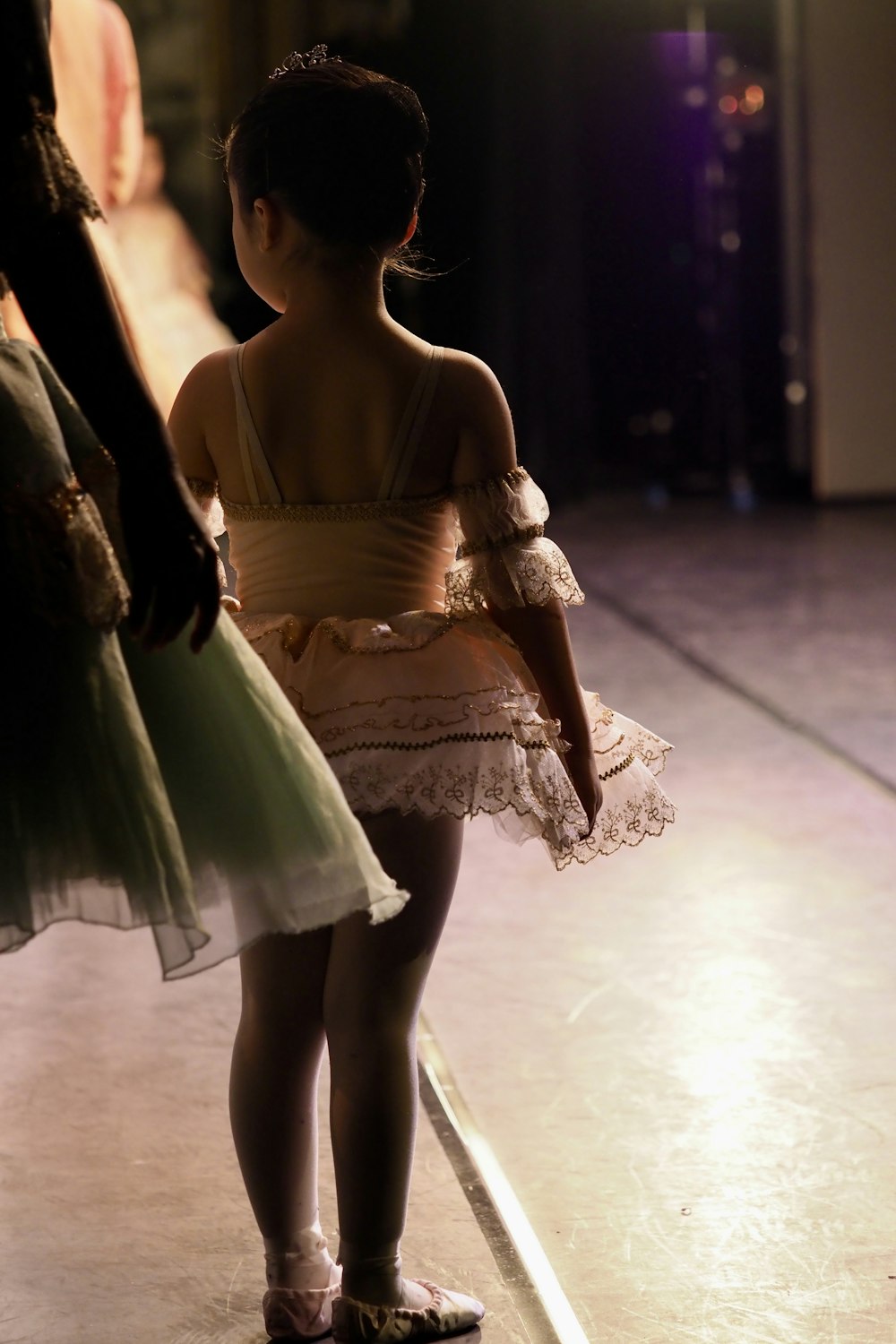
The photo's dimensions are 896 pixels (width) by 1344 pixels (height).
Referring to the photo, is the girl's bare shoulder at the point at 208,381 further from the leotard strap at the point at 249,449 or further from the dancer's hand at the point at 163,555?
the dancer's hand at the point at 163,555

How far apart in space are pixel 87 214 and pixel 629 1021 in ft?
5.06

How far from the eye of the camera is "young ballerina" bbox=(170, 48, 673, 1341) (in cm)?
152

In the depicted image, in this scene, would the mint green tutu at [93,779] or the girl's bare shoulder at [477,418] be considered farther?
the girl's bare shoulder at [477,418]

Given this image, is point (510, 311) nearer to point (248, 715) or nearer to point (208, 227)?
point (208, 227)

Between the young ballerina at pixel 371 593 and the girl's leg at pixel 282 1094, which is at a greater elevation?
the young ballerina at pixel 371 593

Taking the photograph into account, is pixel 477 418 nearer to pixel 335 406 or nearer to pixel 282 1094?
pixel 335 406

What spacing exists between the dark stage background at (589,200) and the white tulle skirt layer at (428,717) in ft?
20.7

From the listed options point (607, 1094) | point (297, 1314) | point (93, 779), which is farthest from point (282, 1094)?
point (607, 1094)

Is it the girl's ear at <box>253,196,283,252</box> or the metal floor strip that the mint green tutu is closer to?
the girl's ear at <box>253,196,283,252</box>

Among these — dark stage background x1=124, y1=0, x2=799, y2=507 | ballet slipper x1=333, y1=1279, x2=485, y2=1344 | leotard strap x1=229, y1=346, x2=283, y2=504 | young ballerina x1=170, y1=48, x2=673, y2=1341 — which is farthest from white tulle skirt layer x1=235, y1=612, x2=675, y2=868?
dark stage background x1=124, y1=0, x2=799, y2=507

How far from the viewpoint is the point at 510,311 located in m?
8.67

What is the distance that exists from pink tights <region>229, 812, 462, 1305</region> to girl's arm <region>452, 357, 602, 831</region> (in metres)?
0.13

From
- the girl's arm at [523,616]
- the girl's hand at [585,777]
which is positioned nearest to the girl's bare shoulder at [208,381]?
the girl's arm at [523,616]

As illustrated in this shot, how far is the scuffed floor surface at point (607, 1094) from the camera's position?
5.73ft
